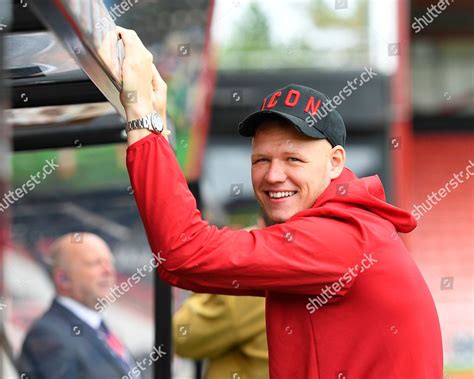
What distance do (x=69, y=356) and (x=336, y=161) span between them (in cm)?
213

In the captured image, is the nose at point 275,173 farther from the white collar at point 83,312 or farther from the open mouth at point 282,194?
the white collar at point 83,312

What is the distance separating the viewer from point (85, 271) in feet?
15.5

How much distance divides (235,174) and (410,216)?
28.5 ft

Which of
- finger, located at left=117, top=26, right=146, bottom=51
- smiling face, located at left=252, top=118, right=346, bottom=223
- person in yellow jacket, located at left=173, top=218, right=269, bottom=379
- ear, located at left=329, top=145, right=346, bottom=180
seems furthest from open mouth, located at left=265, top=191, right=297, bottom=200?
person in yellow jacket, located at left=173, top=218, right=269, bottom=379

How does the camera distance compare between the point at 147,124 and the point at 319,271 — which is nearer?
the point at 147,124

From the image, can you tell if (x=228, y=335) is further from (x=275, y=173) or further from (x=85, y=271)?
(x=275, y=173)

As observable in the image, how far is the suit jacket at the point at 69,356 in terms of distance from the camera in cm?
433

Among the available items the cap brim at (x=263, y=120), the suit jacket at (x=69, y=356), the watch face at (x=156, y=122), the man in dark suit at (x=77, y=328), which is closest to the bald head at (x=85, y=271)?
the man in dark suit at (x=77, y=328)

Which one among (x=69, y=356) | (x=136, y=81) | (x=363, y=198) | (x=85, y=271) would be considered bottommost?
(x=69, y=356)

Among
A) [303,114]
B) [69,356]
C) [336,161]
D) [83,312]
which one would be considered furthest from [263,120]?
[83,312]

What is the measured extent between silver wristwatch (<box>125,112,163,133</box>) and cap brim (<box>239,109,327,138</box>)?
0.37 m

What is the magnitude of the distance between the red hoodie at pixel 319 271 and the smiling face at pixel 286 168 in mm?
52

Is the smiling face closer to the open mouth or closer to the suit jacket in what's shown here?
the open mouth

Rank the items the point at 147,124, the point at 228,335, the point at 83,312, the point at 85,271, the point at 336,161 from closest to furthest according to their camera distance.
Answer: the point at 147,124, the point at 336,161, the point at 228,335, the point at 83,312, the point at 85,271
